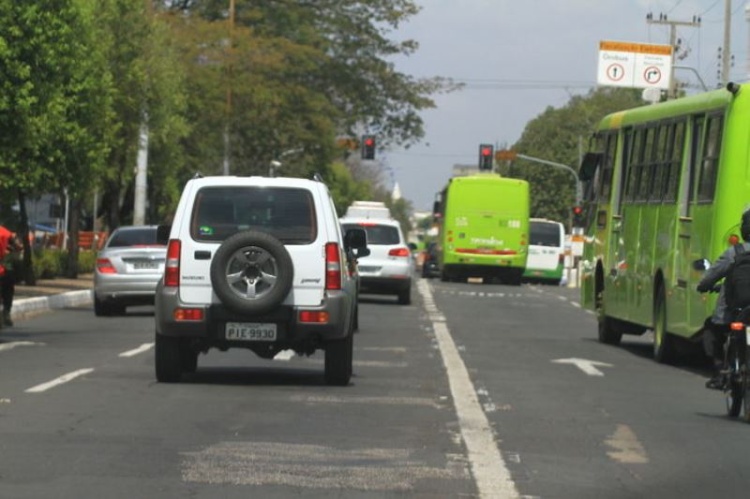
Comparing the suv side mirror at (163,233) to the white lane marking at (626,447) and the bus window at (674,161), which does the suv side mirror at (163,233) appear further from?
the bus window at (674,161)

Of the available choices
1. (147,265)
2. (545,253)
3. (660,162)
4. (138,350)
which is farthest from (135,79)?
(545,253)

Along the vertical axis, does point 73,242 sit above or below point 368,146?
below

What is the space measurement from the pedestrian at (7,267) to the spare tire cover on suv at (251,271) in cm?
606

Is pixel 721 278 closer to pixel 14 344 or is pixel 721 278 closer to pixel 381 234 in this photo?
pixel 14 344

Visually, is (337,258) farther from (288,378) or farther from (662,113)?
(662,113)

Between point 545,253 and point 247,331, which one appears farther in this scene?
point 545,253

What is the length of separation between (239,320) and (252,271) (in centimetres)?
52

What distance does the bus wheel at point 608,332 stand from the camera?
25312mm

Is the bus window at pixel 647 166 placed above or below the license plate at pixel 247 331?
above

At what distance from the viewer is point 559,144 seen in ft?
375

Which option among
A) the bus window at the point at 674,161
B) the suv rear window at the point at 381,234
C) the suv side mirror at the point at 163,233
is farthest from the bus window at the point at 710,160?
the suv rear window at the point at 381,234

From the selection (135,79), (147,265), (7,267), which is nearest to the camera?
(7,267)

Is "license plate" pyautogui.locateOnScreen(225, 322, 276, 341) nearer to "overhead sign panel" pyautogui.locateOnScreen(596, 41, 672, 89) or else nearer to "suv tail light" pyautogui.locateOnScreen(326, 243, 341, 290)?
"suv tail light" pyautogui.locateOnScreen(326, 243, 341, 290)

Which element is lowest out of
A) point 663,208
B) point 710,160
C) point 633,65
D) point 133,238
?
point 133,238
